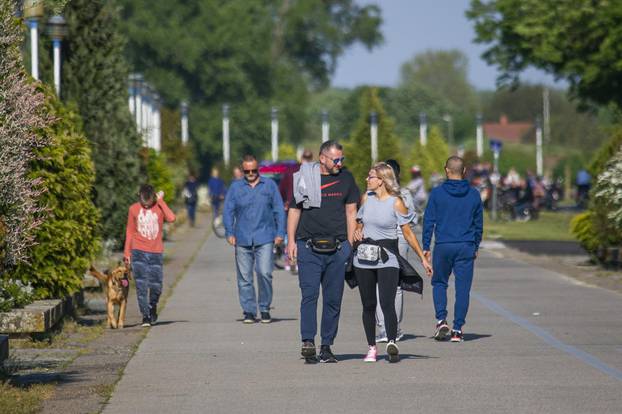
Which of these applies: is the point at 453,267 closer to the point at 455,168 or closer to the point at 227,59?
the point at 455,168

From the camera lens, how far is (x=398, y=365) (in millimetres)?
12234

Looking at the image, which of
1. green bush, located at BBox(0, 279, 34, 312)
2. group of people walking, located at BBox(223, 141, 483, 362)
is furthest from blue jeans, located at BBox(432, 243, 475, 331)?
green bush, located at BBox(0, 279, 34, 312)

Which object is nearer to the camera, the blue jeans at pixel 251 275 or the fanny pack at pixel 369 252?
the fanny pack at pixel 369 252

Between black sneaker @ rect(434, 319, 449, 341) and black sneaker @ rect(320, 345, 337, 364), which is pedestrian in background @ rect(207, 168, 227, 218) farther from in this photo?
black sneaker @ rect(320, 345, 337, 364)

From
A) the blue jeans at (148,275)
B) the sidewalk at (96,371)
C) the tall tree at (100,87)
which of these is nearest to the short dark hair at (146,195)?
the blue jeans at (148,275)

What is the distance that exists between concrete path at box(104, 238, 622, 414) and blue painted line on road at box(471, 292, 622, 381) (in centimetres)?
1

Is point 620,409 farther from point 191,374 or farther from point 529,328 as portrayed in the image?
point 529,328

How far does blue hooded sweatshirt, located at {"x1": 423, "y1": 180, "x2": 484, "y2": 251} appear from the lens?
1436cm

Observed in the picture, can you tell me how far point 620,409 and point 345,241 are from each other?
142 inches

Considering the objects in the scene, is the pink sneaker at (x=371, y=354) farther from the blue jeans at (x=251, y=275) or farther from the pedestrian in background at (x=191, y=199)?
the pedestrian in background at (x=191, y=199)

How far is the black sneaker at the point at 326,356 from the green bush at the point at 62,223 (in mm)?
3404

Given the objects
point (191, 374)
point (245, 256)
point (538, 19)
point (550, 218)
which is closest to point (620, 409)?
point (191, 374)

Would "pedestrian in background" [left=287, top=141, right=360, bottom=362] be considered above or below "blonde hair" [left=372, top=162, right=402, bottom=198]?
below

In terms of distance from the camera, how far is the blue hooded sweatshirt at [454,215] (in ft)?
47.1
